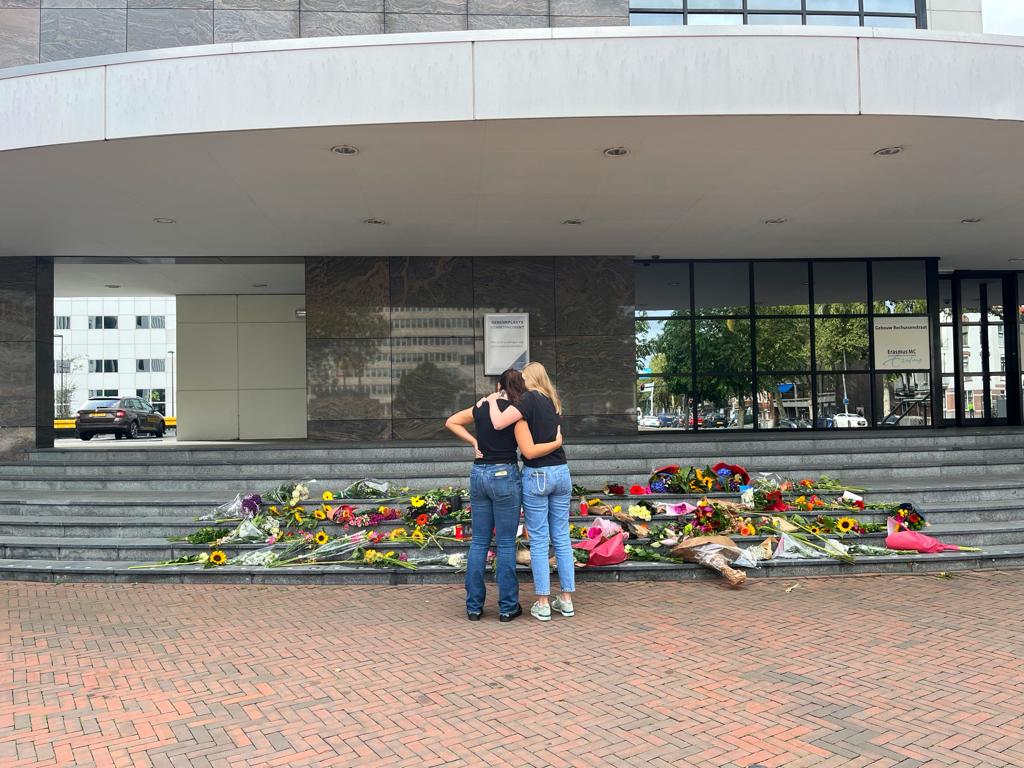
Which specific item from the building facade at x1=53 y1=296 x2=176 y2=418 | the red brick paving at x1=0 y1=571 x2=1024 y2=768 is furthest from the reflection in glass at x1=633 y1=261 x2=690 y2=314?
the building facade at x1=53 y1=296 x2=176 y2=418

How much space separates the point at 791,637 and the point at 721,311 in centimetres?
1065

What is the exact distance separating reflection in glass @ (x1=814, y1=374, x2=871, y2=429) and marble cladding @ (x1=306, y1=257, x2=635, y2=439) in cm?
434

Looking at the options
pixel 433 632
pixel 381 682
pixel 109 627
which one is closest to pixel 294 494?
pixel 109 627

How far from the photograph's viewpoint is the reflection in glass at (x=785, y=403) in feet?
49.7

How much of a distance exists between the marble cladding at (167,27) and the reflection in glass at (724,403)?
35.7 feet

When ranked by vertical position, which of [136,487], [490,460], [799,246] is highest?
[799,246]

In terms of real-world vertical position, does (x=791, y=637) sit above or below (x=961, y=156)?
below

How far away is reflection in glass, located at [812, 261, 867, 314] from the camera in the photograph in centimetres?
1520

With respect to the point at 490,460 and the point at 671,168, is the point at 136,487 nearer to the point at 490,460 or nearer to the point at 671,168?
the point at 490,460

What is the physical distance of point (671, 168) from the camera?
8656mm

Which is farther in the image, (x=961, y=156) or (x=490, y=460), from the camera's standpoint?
(x=961, y=156)

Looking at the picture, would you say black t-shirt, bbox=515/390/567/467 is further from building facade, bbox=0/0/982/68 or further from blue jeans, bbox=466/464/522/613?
building facade, bbox=0/0/982/68

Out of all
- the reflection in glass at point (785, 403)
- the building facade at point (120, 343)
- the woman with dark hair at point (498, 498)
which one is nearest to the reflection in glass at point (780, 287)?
the reflection in glass at point (785, 403)

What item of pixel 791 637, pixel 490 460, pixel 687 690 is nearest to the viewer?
pixel 687 690
